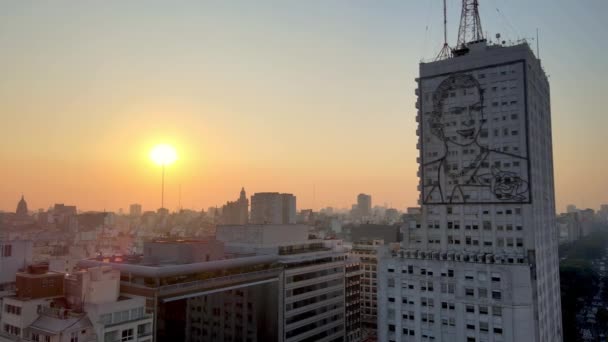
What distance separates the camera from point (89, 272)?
63062 millimetres

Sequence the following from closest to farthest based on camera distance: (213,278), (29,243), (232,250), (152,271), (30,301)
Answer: (30,301) → (152,271) → (213,278) → (29,243) → (232,250)

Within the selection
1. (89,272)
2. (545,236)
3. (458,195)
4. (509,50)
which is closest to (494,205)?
(458,195)

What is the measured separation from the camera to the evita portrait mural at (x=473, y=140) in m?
81.8

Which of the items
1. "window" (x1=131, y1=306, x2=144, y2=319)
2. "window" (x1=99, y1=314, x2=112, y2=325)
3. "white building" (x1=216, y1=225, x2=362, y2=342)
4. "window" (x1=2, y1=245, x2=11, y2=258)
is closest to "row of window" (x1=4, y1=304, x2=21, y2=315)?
"window" (x1=99, y1=314, x2=112, y2=325)

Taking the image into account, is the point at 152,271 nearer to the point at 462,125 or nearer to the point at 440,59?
the point at 462,125

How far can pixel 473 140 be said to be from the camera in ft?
283

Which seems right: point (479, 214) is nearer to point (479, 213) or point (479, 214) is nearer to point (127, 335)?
point (479, 213)

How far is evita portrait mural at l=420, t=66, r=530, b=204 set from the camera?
81.8 metres

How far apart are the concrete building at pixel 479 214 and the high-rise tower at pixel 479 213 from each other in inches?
6.9

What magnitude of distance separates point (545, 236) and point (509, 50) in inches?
1391

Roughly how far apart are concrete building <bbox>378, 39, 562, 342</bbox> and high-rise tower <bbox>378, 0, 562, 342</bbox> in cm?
18

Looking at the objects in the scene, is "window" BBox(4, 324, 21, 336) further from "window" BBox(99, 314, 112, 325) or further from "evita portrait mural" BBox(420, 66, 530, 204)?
"evita portrait mural" BBox(420, 66, 530, 204)

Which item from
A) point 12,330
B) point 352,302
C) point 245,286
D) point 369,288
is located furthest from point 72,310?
point 369,288

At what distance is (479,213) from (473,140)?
13.3 m
